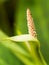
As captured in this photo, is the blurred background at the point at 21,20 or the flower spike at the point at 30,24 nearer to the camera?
the flower spike at the point at 30,24

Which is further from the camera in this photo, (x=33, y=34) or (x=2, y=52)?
(x=2, y=52)

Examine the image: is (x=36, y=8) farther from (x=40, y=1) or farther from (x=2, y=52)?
(x=2, y=52)

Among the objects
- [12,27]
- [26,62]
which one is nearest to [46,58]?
[26,62]

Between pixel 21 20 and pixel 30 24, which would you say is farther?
pixel 21 20

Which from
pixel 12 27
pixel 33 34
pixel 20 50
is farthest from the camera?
pixel 12 27

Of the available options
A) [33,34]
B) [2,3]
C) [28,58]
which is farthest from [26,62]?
[2,3]

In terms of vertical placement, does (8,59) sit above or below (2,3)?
below

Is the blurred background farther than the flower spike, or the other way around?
the blurred background

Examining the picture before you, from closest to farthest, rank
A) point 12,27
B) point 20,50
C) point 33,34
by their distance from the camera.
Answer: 1. point 33,34
2. point 20,50
3. point 12,27
